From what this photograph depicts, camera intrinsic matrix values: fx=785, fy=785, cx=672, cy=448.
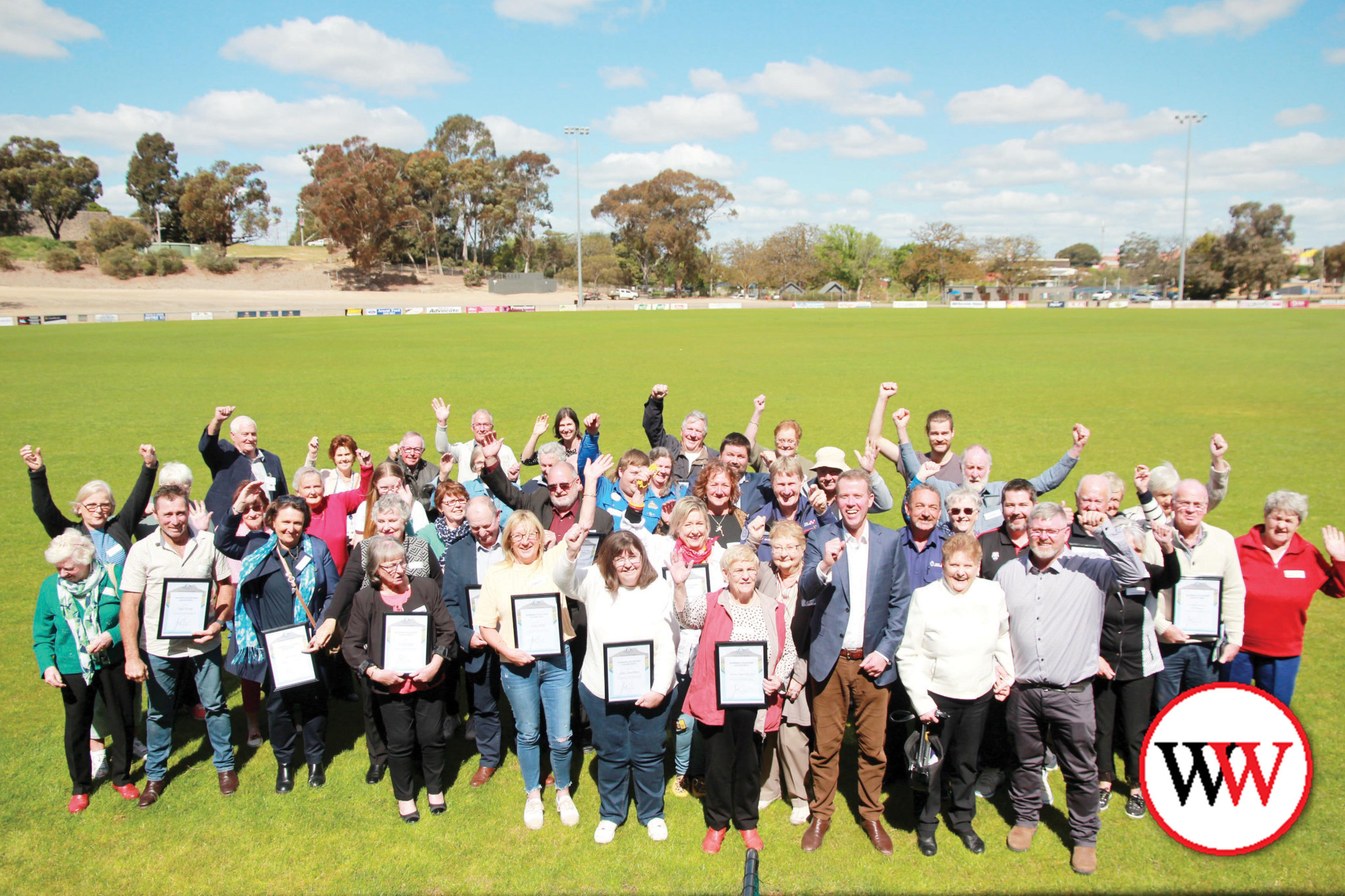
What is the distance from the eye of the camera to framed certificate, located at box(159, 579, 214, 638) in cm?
457

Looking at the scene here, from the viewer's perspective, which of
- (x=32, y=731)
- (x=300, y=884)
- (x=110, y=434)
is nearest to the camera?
(x=300, y=884)

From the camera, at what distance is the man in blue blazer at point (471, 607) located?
15.9 ft

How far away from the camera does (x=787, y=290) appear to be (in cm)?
10231

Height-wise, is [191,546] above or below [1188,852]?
→ above

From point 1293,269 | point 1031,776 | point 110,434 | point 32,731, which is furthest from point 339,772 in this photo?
point 1293,269

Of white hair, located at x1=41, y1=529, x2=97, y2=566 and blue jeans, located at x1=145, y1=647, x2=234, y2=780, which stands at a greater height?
white hair, located at x1=41, y1=529, x2=97, y2=566

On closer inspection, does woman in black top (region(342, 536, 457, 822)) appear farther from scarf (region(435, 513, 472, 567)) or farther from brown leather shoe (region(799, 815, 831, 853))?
brown leather shoe (region(799, 815, 831, 853))

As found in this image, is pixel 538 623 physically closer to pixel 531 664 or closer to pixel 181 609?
pixel 531 664

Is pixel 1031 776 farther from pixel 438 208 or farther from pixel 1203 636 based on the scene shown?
pixel 438 208

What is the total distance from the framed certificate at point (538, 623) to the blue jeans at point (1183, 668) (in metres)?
3.47

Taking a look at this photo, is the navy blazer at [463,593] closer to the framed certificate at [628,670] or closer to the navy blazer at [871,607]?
the framed certificate at [628,670]

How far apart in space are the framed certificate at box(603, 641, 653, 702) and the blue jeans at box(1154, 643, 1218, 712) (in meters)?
2.95

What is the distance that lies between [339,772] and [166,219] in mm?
103093

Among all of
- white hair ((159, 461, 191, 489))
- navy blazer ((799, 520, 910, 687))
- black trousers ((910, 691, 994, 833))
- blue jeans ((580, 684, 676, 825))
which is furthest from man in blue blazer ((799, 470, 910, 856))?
white hair ((159, 461, 191, 489))
